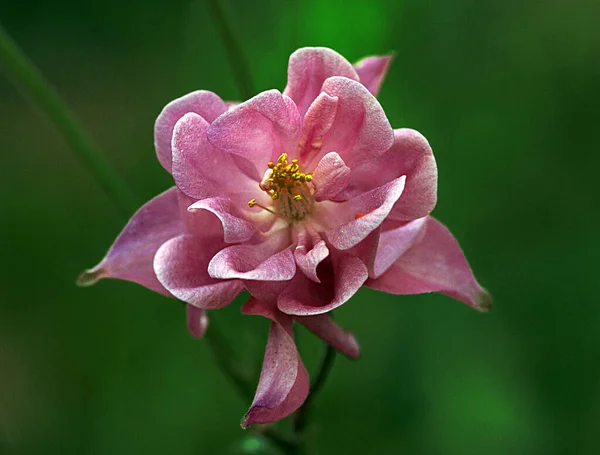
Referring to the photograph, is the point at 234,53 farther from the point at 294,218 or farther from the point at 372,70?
the point at 294,218

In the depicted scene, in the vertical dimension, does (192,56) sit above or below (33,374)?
above

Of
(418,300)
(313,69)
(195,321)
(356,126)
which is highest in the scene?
(313,69)

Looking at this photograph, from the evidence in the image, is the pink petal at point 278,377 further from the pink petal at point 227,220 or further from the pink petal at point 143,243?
the pink petal at point 143,243

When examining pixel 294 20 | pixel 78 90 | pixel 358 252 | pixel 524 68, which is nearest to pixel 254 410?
pixel 358 252

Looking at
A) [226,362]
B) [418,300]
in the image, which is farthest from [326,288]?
[418,300]

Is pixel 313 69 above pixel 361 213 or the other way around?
above

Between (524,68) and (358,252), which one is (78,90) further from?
(358,252)

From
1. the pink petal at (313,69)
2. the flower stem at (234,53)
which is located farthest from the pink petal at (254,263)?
the flower stem at (234,53)
